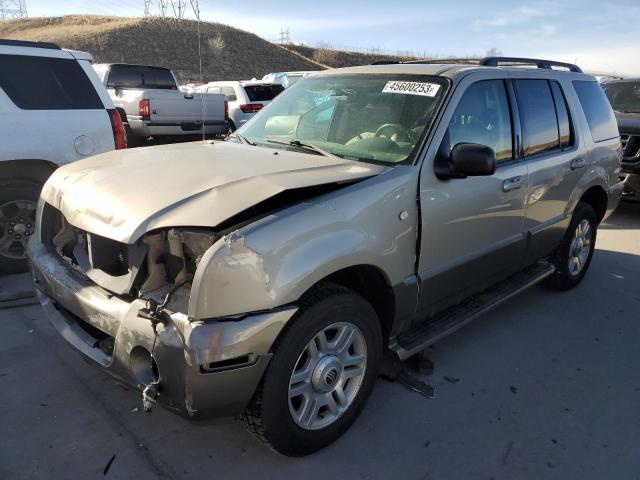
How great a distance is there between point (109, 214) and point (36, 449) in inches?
49.4

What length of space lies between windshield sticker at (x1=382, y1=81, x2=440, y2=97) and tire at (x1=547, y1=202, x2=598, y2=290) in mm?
2249

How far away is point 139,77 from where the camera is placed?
13.0 metres

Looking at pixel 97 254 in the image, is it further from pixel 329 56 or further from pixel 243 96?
pixel 329 56

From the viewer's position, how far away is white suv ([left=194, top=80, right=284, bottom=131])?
1238 centimetres

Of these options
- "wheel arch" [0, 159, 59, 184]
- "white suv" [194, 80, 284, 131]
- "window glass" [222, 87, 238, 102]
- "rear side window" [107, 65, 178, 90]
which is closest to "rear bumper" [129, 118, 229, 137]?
"white suv" [194, 80, 284, 131]

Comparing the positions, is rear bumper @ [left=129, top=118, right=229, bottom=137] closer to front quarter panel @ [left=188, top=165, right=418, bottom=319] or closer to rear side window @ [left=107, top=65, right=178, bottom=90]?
rear side window @ [left=107, top=65, right=178, bottom=90]

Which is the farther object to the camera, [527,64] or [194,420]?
[527,64]

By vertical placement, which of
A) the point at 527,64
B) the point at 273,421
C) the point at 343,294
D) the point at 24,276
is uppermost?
the point at 527,64

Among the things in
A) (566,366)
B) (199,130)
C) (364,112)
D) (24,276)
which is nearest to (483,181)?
(364,112)

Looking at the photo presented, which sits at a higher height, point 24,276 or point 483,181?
point 483,181

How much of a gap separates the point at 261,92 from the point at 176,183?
1116cm

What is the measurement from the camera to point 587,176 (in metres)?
4.46

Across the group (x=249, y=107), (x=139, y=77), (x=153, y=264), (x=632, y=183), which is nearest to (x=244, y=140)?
(x=153, y=264)

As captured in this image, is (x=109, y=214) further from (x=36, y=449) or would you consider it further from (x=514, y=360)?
(x=514, y=360)
